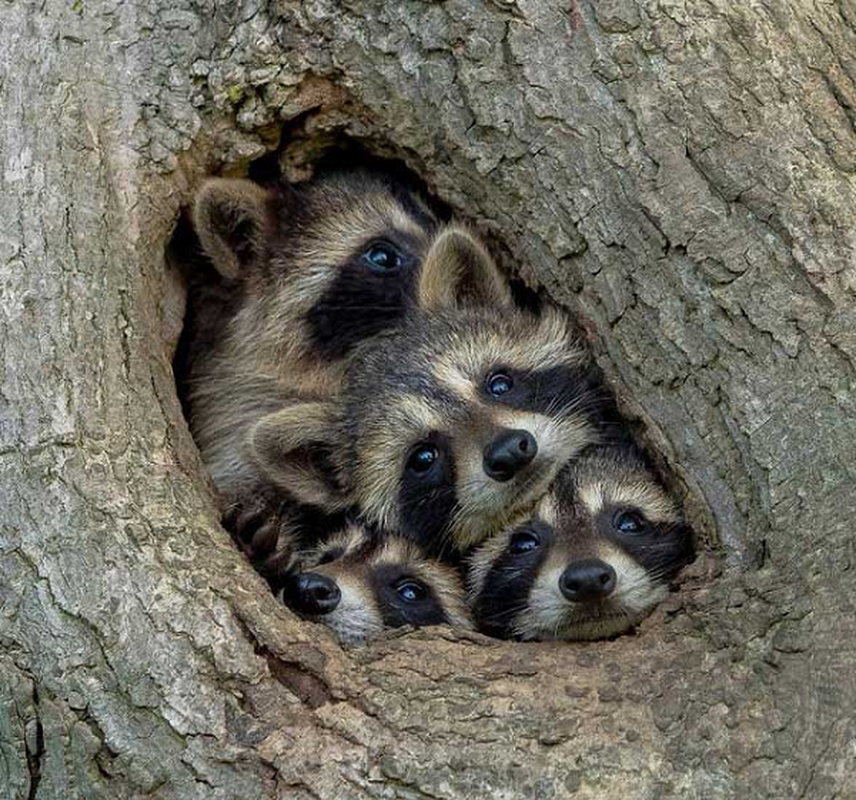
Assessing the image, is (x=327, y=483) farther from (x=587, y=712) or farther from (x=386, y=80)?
(x=587, y=712)

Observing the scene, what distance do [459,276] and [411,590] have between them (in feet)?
3.88

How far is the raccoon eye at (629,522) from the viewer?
4.56 metres

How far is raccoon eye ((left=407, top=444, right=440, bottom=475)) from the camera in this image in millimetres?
4941

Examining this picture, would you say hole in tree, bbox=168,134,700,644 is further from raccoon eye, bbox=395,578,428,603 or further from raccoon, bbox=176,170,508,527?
raccoon eye, bbox=395,578,428,603

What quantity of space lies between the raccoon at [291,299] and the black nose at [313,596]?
2.01 ft

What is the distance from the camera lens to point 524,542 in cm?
473

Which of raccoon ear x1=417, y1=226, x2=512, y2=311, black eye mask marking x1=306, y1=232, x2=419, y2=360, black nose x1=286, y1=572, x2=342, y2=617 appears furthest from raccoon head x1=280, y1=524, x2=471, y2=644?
raccoon ear x1=417, y1=226, x2=512, y2=311

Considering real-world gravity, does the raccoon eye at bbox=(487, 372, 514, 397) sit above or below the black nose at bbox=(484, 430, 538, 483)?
below

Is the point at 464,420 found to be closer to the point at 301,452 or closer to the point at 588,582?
the point at 301,452

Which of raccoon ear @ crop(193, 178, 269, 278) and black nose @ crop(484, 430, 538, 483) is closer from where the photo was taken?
black nose @ crop(484, 430, 538, 483)

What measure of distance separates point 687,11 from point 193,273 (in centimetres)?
236

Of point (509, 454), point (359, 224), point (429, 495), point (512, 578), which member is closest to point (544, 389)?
point (509, 454)

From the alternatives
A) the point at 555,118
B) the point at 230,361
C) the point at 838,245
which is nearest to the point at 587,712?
the point at 838,245

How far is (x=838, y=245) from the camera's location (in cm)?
386
